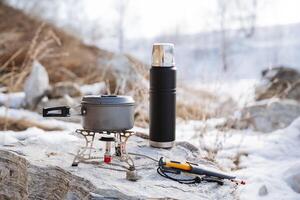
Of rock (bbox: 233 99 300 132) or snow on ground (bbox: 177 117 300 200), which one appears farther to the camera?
rock (bbox: 233 99 300 132)

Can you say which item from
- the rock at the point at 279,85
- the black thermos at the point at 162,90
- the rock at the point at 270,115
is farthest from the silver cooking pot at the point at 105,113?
the rock at the point at 279,85

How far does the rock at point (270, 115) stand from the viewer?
14.0 feet

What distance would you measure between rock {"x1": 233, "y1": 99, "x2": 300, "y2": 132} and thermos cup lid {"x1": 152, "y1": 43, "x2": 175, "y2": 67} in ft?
8.68

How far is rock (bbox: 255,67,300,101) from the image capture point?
19.6ft

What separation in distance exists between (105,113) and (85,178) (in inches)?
9.0

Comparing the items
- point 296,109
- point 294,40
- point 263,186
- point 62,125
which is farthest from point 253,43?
point 263,186

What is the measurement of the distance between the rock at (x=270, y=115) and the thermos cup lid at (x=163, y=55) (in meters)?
2.64

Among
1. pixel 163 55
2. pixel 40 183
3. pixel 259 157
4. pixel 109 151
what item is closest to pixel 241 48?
pixel 259 157

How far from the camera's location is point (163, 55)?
1.66 meters

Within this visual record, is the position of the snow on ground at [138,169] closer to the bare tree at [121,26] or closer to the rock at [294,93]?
the rock at [294,93]

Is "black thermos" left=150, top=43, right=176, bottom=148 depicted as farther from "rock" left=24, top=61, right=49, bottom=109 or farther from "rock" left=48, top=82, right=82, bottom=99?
"rock" left=48, top=82, right=82, bottom=99

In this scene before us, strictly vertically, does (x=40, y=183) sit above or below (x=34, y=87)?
below

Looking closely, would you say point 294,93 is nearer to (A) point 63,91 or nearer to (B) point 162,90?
(A) point 63,91

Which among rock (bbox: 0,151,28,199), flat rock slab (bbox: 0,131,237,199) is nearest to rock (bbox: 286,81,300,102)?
flat rock slab (bbox: 0,131,237,199)
